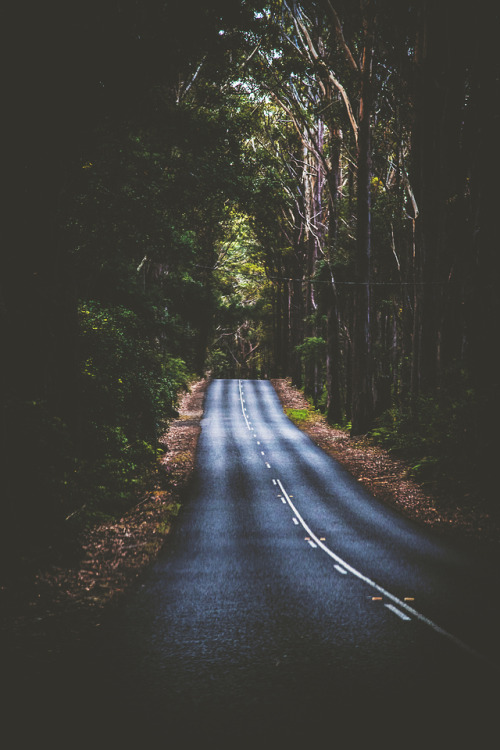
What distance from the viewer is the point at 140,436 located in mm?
15891

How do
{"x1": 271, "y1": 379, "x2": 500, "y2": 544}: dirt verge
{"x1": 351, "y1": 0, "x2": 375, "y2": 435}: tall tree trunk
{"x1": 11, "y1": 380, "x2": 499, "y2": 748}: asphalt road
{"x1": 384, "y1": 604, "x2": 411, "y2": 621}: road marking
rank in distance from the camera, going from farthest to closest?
1. {"x1": 351, "y1": 0, "x2": 375, "y2": 435}: tall tree trunk
2. {"x1": 271, "y1": 379, "x2": 500, "y2": 544}: dirt verge
3. {"x1": 384, "y1": 604, "x2": 411, "y2": 621}: road marking
4. {"x1": 11, "y1": 380, "x2": 499, "y2": 748}: asphalt road

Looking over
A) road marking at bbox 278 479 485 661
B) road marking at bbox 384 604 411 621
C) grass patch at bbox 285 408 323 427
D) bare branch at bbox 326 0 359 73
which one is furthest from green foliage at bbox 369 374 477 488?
bare branch at bbox 326 0 359 73

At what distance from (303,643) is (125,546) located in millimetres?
4855

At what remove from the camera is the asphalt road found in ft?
14.1

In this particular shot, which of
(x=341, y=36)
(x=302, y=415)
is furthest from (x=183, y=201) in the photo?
(x=302, y=415)

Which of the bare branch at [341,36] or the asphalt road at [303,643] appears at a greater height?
the bare branch at [341,36]

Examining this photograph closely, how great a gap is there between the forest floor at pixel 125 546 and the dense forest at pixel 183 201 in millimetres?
678

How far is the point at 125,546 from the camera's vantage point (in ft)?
31.6

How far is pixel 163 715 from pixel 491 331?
1254 cm

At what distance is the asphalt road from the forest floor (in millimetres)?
400

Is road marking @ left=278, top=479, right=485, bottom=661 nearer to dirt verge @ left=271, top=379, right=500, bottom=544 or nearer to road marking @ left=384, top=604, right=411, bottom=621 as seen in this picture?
road marking @ left=384, top=604, right=411, bottom=621

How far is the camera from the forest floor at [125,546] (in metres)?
6.20

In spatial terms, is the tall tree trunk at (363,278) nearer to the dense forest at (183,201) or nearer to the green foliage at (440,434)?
the dense forest at (183,201)

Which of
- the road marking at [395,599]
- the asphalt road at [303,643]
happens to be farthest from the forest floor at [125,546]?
the road marking at [395,599]
